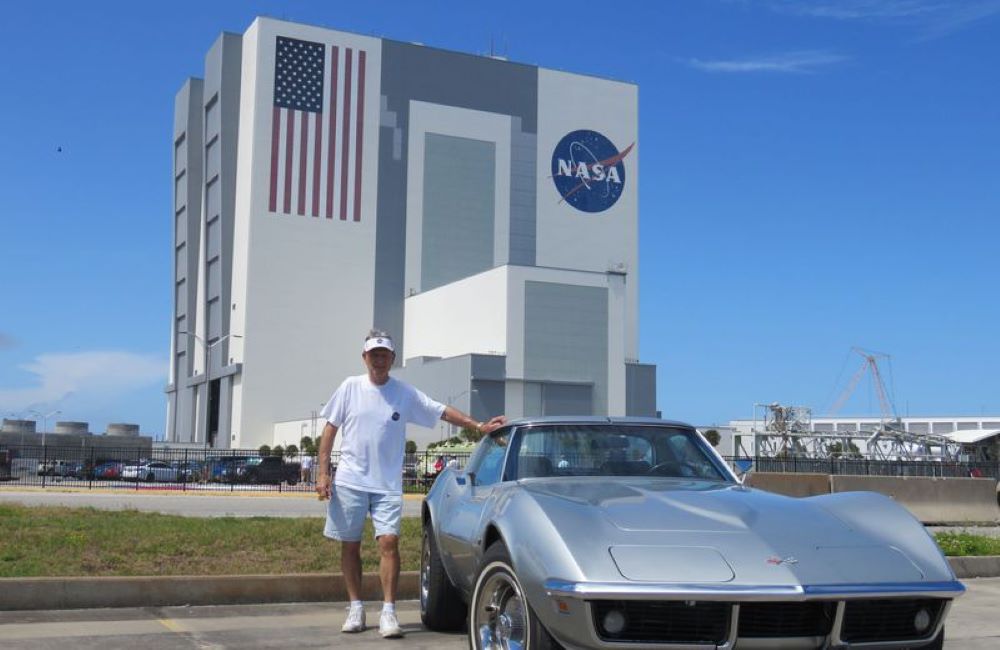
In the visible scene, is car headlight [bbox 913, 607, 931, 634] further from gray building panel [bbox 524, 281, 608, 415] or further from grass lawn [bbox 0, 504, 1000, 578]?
gray building panel [bbox 524, 281, 608, 415]

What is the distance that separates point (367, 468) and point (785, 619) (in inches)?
137

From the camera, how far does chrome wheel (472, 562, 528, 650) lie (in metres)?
4.86

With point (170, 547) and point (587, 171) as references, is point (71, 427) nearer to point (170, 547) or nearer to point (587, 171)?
point (587, 171)

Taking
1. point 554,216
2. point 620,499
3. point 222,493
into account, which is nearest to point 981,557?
point 620,499

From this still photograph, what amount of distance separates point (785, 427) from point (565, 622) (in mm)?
76480

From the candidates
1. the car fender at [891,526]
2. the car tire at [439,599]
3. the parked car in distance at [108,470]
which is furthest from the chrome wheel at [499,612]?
the parked car in distance at [108,470]

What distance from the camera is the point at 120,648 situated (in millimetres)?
6266

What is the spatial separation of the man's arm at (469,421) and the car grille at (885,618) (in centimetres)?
286

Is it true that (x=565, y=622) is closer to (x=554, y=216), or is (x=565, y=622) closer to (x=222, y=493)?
(x=222, y=493)

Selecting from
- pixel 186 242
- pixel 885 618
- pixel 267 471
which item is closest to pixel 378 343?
pixel 885 618

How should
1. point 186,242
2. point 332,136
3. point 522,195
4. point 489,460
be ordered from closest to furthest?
1. point 489,460
2. point 332,136
3. point 522,195
4. point 186,242

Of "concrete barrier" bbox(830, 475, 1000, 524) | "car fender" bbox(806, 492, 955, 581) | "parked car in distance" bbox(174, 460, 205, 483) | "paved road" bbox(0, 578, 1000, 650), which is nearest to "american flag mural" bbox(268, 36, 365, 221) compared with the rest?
"parked car in distance" bbox(174, 460, 205, 483)

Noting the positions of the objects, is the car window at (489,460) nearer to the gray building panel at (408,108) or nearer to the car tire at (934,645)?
the car tire at (934,645)

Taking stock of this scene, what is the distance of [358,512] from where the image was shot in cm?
706
